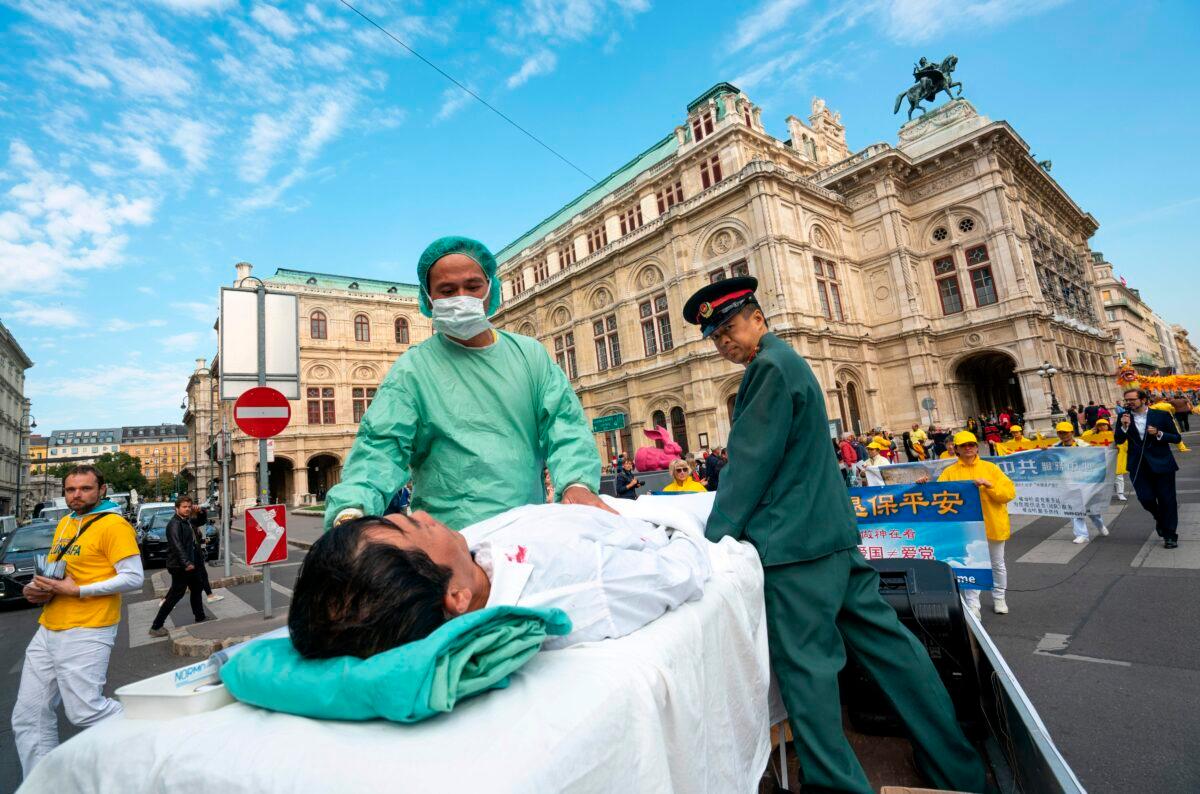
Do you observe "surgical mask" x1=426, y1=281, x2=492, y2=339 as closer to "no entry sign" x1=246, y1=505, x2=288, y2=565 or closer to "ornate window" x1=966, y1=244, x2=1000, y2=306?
"no entry sign" x1=246, y1=505, x2=288, y2=565

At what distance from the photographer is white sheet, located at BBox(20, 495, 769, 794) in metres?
0.82

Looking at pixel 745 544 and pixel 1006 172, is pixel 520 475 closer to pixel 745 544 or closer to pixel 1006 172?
pixel 745 544

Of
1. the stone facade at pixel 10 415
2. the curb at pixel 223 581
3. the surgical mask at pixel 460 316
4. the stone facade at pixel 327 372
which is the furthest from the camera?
the stone facade at pixel 10 415

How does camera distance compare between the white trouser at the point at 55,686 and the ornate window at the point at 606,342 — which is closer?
the white trouser at the point at 55,686

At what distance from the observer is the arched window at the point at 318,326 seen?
39719mm

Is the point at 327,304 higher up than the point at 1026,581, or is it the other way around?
the point at 327,304

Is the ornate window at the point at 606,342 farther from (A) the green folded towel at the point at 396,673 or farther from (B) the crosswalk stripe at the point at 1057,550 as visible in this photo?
(A) the green folded towel at the point at 396,673

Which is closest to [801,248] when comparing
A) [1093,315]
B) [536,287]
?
[536,287]

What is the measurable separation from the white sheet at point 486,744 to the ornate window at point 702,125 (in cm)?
2857

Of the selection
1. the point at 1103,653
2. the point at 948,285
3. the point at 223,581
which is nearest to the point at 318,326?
the point at 223,581

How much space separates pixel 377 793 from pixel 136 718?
645 millimetres

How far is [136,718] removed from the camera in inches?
41.2

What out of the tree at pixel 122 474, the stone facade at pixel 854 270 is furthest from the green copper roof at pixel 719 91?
the tree at pixel 122 474

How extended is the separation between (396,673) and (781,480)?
1.63 meters
